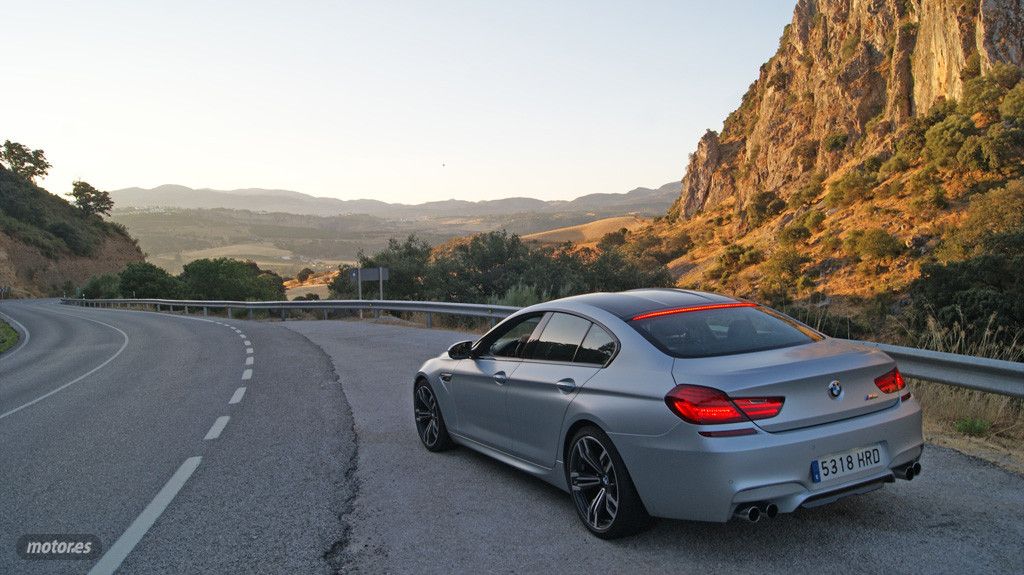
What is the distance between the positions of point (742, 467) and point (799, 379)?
57 centimetres

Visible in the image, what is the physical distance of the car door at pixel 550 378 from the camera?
470cm

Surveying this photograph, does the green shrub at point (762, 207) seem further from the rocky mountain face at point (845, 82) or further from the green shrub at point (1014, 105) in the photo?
the green shrub at point (1014, 105)

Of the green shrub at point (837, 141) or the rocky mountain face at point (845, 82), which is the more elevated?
the rocky mountain face at point (845, 82)

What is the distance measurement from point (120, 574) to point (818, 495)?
3720mm

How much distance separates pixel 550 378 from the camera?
491 centimetres

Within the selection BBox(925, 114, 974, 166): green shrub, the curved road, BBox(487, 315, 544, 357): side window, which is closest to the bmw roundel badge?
the curved road

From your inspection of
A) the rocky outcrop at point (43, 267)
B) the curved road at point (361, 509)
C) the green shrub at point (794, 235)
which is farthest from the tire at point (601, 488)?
the rocky outcrop at point (43, 267)

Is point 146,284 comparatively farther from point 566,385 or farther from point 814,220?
point 566,385

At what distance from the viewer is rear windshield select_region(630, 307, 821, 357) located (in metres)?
4.37

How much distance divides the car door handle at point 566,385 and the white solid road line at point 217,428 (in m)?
4.50

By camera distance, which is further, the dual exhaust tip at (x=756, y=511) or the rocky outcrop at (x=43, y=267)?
the rocky outcrop at (x=43, y=267)

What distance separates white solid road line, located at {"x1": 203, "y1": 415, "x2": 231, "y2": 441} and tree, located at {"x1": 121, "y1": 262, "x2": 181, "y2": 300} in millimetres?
75924

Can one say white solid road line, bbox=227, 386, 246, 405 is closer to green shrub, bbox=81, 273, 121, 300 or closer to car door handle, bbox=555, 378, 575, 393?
car door handle, bbox=555, 378, 575, 393

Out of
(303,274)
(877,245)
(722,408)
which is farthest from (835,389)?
(303,274)
